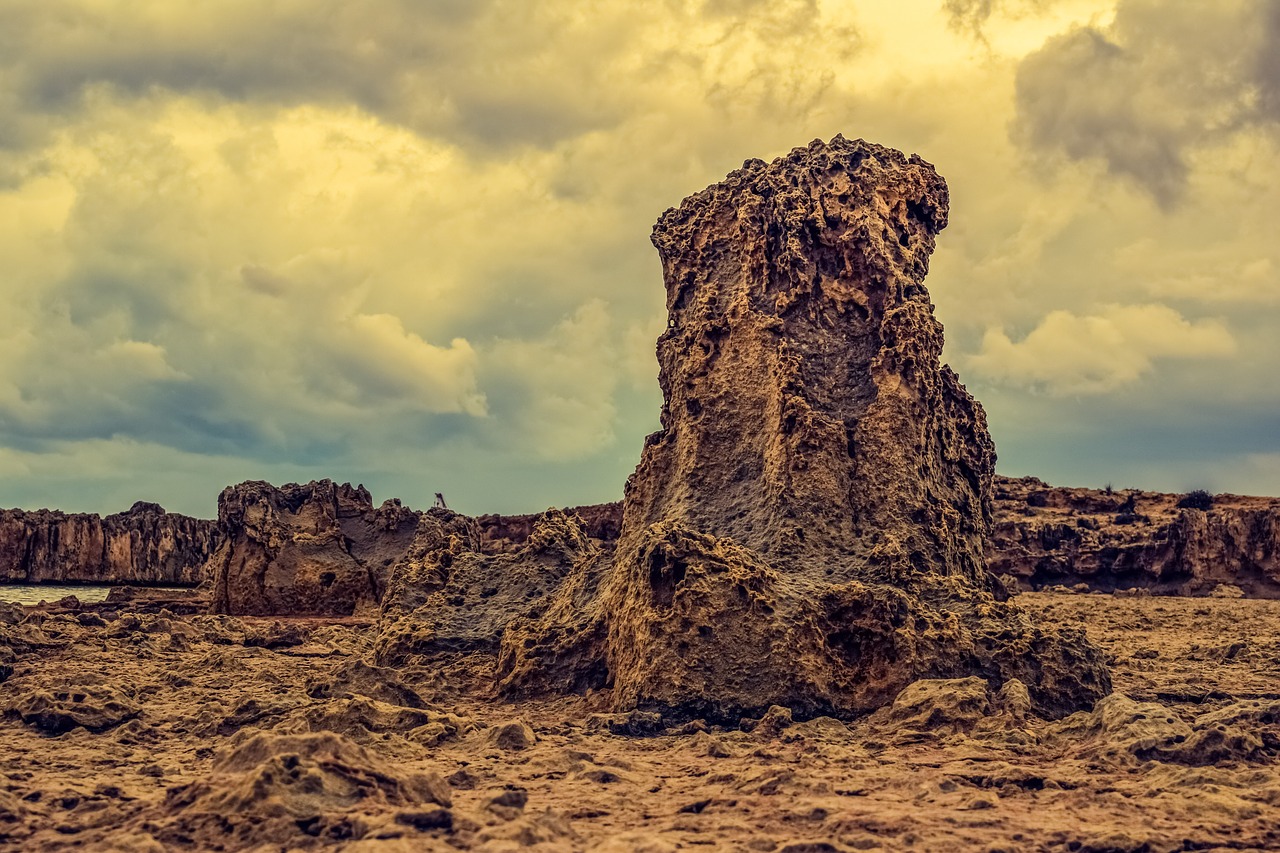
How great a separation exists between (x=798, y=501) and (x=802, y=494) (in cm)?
7

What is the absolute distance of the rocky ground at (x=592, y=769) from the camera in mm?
4348

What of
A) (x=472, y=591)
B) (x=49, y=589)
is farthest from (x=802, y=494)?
(x=49, y=589)

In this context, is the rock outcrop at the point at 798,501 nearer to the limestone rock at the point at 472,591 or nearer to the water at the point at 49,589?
the limestone rock at the point at 472,591

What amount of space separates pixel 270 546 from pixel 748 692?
14463mm

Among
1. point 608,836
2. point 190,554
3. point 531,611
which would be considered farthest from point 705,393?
point 190,554

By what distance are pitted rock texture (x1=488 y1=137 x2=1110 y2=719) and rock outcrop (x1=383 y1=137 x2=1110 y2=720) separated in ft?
0.05

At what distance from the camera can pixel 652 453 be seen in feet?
33.1

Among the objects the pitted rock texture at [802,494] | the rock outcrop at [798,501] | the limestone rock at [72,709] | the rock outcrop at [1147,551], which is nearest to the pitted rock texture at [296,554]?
the rock outcrop at [798,501]

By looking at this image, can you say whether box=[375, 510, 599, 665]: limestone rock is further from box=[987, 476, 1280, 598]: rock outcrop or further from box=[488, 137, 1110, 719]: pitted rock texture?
box=[987, 476, 1280, 598]: rock outcrop

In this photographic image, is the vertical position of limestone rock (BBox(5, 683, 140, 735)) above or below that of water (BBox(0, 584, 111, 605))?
below

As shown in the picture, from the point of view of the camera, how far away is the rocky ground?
435 centimetres

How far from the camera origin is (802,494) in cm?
874

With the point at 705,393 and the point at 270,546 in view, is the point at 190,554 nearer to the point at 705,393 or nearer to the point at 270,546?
the point at 270,546

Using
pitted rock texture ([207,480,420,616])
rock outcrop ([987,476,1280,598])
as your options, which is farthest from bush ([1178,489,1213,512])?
pitted rock texture ([207,480,420,616])
